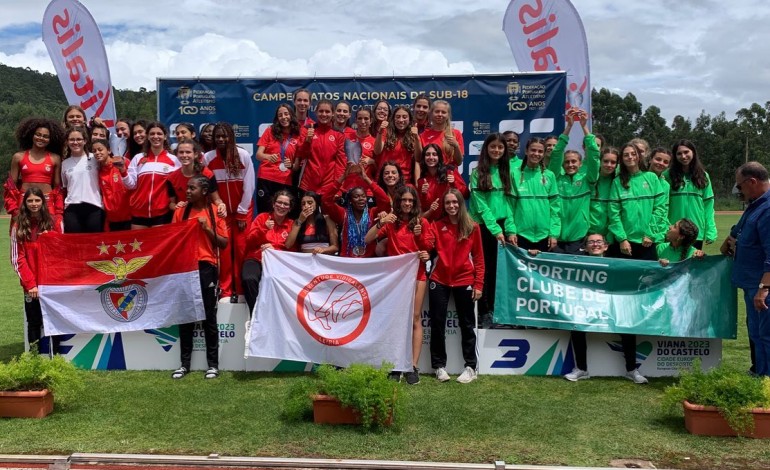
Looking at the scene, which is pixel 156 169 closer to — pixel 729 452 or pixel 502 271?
pixel 502 271

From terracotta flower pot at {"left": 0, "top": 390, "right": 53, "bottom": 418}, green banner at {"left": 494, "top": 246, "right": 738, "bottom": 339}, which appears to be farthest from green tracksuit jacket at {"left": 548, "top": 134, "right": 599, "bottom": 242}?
terracotta flower pot at {"left": 0, "top": 390, "right": 53, "bottom": 418}

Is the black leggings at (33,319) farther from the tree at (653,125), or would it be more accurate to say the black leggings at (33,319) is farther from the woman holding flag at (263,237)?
the tree at (653,125)

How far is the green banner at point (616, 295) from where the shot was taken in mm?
6543

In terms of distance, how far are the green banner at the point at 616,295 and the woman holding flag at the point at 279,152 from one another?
276cm

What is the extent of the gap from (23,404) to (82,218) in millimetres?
2491

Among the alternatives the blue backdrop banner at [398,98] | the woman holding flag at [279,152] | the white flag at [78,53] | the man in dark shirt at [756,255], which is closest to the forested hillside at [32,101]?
the white flag at [78,53]

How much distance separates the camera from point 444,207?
21.4 ft

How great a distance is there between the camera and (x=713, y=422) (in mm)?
4895

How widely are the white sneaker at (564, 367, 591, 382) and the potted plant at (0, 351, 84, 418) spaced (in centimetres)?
451

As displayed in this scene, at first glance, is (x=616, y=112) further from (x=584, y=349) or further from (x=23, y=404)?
(x=23, y=404)

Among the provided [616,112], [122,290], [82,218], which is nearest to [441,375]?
[122,290]

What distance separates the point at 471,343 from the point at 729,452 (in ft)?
8.30

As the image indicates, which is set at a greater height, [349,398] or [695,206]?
[695,206]

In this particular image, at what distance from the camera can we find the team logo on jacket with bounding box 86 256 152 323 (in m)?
6.96
